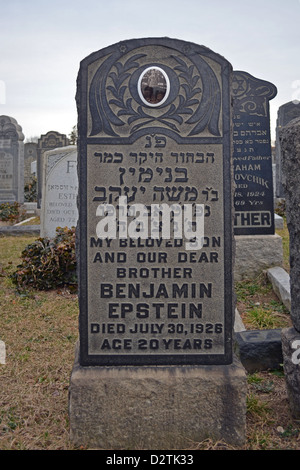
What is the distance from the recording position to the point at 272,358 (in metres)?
3.57

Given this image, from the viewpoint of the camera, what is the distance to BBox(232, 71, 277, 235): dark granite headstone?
20.9 ft

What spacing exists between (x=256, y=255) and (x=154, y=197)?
13.2 feet

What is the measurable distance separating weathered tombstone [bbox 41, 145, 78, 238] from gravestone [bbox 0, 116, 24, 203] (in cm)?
746

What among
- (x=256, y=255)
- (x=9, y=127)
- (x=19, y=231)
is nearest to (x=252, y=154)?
(x=256, y=255)

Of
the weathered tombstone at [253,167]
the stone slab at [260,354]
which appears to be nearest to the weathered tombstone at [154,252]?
the stone slab at [260,354]

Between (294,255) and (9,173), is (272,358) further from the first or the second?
(9,173)

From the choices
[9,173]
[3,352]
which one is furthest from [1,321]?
[9,173]

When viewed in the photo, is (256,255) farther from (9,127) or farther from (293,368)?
(9,127)

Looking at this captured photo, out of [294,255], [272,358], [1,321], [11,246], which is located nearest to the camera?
[294,255]

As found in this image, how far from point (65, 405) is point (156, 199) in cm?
151

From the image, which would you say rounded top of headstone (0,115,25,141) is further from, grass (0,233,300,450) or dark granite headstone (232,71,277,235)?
grass (0,233,300,450)

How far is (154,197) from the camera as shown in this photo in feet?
8.74

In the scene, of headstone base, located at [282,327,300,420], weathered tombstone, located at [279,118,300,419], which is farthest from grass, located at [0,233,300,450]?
weathered tombstone, located at [279,118,300,419]

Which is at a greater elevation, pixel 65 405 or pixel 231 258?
pixel 231 258
